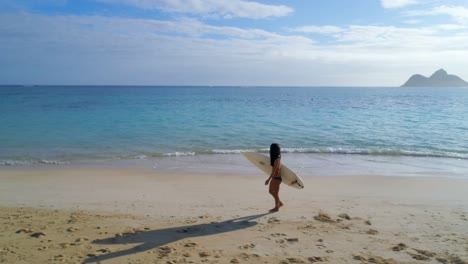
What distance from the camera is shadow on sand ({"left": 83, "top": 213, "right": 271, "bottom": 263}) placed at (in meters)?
5.39

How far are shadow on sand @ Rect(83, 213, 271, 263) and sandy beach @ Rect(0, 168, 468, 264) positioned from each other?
0.7 inches

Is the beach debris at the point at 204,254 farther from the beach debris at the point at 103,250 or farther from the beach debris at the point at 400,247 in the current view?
the beach debris at the point at 400,247

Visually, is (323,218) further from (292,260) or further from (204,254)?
(204,254)

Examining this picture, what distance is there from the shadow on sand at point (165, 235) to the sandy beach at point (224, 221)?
2cm

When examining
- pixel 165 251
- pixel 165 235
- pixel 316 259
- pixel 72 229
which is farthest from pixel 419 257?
pixel 72 229

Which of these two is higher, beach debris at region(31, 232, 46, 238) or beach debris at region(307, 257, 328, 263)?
beach debris at region(31, 232, 46, 238)

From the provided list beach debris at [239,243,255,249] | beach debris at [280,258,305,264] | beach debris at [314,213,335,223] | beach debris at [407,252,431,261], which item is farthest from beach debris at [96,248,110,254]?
beach debris at [407,252,431,261]

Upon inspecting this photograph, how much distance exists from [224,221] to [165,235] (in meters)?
1.33

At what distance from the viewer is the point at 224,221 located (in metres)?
6.93

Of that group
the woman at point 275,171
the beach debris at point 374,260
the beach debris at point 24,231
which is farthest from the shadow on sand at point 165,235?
the beach debris at point 374,260

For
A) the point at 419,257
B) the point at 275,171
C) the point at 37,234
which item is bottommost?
the point at 419,257

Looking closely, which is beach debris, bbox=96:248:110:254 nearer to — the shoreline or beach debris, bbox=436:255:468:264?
beach debris, bbox=436:255:468:264

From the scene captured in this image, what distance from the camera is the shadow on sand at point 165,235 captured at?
17.7 feet

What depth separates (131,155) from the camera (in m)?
15.5
